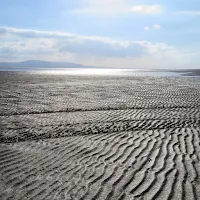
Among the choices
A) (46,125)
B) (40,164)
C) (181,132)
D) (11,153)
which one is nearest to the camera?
(40,164)

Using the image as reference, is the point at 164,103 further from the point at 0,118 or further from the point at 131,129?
the point at 0,118

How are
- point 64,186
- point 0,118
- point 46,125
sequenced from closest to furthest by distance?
point 64,186, point 46,125, point 0,118

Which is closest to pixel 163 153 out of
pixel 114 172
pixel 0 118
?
pixel 114 172

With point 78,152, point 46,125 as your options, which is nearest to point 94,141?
point 78,152

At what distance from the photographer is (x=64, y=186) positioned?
5.30 metres

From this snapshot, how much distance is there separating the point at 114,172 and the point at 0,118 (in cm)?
772

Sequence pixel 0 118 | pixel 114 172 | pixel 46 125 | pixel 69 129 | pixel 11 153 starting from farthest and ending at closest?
pixel 0 118 → pixel 46 125 → pixel 69 129 → pixel 11 153 → pixel 114 172

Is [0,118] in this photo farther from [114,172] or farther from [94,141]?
[114,172]

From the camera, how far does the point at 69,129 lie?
32.8 ft

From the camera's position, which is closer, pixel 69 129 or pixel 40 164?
pixel 40 164

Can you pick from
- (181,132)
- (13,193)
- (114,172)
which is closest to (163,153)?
(114,172)

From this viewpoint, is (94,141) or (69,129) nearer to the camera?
(94,141)

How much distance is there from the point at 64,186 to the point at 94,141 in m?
3.11

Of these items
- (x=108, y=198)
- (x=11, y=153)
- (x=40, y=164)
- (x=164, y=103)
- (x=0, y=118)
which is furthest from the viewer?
(x=164, y=103)
